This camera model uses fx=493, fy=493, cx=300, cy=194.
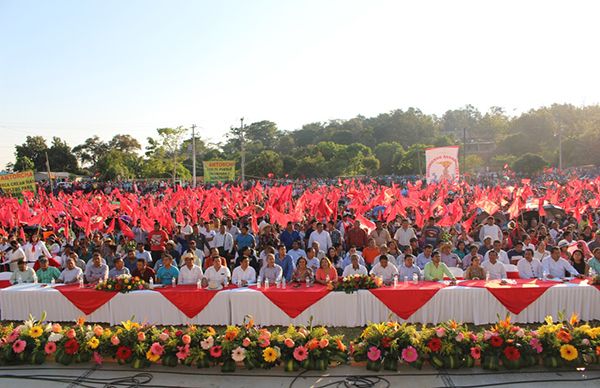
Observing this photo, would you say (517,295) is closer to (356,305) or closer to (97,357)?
(356,305)

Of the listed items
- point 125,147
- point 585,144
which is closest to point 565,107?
point 585,144

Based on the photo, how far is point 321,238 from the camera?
41.0 ft

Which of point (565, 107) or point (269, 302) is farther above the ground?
point (565, 107)

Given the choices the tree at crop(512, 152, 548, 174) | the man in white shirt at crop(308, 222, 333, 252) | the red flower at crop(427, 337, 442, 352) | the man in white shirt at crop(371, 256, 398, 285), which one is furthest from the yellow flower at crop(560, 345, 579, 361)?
the tree at crop(512, 152, 548, 174)

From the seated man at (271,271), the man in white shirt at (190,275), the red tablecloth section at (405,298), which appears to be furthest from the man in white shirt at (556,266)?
the man in white shirt at (190,275)

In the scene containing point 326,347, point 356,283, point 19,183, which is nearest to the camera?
point 326,347

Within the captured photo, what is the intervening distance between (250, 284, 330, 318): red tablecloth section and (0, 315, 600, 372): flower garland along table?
148 centimetres

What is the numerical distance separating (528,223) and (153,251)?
12.9m

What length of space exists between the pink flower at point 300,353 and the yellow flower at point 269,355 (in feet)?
0.91

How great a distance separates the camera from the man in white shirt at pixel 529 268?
941cm

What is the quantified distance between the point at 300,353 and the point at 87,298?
4.48 m

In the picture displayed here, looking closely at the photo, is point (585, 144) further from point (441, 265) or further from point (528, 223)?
point (441, 265)

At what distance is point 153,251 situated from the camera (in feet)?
40.8

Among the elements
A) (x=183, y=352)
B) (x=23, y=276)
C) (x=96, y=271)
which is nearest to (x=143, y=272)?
(x=96, y=271)
